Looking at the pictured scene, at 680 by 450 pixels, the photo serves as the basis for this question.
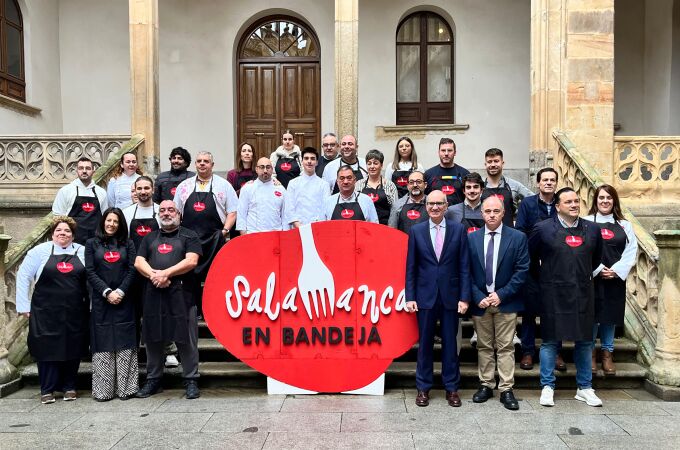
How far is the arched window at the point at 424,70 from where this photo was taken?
1445cm

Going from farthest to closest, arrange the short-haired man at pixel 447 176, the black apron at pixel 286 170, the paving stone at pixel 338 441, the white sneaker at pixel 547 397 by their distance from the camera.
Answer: the black apron at pixel 286 170 → the short-haired man at pixel 447 176 → the white sneaker at pixel 547 397 → the paving stone at pixel 338 441

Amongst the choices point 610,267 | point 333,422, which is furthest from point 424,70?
point 333,422

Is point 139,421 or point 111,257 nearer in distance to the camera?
point 139,421

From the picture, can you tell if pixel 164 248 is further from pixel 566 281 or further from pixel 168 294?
pixel 566 281

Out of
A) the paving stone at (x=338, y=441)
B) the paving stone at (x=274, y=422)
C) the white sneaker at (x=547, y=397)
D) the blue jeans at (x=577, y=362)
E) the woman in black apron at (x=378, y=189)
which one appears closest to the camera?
the paving stone at (x=338, y=441)

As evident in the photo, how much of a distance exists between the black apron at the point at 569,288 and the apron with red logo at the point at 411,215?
139 centimetres

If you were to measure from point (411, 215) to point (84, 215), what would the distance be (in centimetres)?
401

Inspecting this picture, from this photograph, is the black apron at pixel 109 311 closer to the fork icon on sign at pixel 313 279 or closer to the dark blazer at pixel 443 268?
the fork icon on sign at pixel 313 279

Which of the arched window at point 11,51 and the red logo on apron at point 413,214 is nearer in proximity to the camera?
the red logo on apron at point 413,214

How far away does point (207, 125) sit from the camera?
566 inches

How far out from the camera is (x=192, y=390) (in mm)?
6094

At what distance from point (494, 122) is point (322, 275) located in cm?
920

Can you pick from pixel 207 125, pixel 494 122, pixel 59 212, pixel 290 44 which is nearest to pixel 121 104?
pixel 207 125

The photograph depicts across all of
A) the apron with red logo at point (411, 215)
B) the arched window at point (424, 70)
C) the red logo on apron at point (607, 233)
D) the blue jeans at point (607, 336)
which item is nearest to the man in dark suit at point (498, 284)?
the apron with red logo at point (411, 215)
